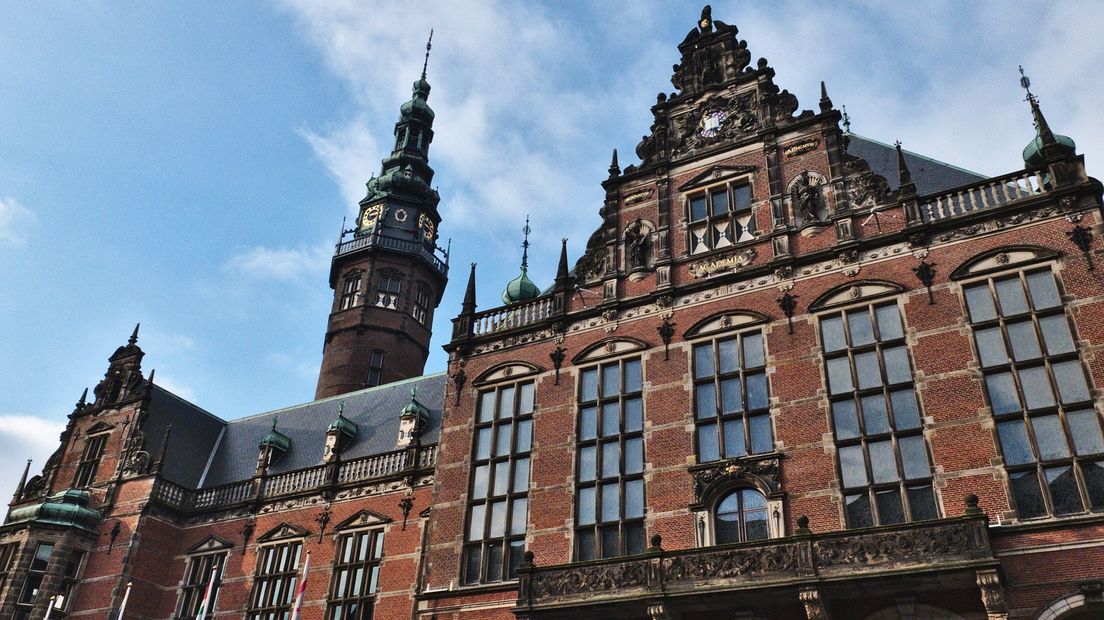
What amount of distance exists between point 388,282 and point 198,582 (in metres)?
18.2

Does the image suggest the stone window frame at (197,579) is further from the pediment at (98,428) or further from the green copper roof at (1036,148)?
the green copper roof at (1036,148)

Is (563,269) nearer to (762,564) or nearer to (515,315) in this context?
(515,315)

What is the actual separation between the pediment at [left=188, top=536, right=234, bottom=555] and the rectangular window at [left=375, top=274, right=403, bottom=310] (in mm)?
15531

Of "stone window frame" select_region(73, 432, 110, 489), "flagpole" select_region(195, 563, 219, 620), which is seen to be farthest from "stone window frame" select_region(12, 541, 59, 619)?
"flagpole" select_region(195, 563, 219, 620)

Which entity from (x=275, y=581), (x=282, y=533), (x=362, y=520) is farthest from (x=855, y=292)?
(x=275, y=581)

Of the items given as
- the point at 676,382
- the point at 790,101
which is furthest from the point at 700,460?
the point at 790,101

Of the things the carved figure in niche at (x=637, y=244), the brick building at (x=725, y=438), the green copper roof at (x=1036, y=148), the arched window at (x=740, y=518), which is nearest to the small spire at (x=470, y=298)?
the brick building at (x=725, y=438)

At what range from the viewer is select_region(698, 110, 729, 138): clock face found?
23625 mm

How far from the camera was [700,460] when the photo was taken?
18.8 m

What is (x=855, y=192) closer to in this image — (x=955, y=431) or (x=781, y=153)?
(x=781, y=153)

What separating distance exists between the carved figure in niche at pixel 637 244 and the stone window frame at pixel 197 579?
16453mm

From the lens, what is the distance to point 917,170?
22109 millimetres

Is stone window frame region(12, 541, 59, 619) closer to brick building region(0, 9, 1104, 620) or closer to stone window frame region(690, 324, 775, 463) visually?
brick building region(0, 9, 1104, 620)

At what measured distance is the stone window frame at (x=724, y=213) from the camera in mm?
21562
